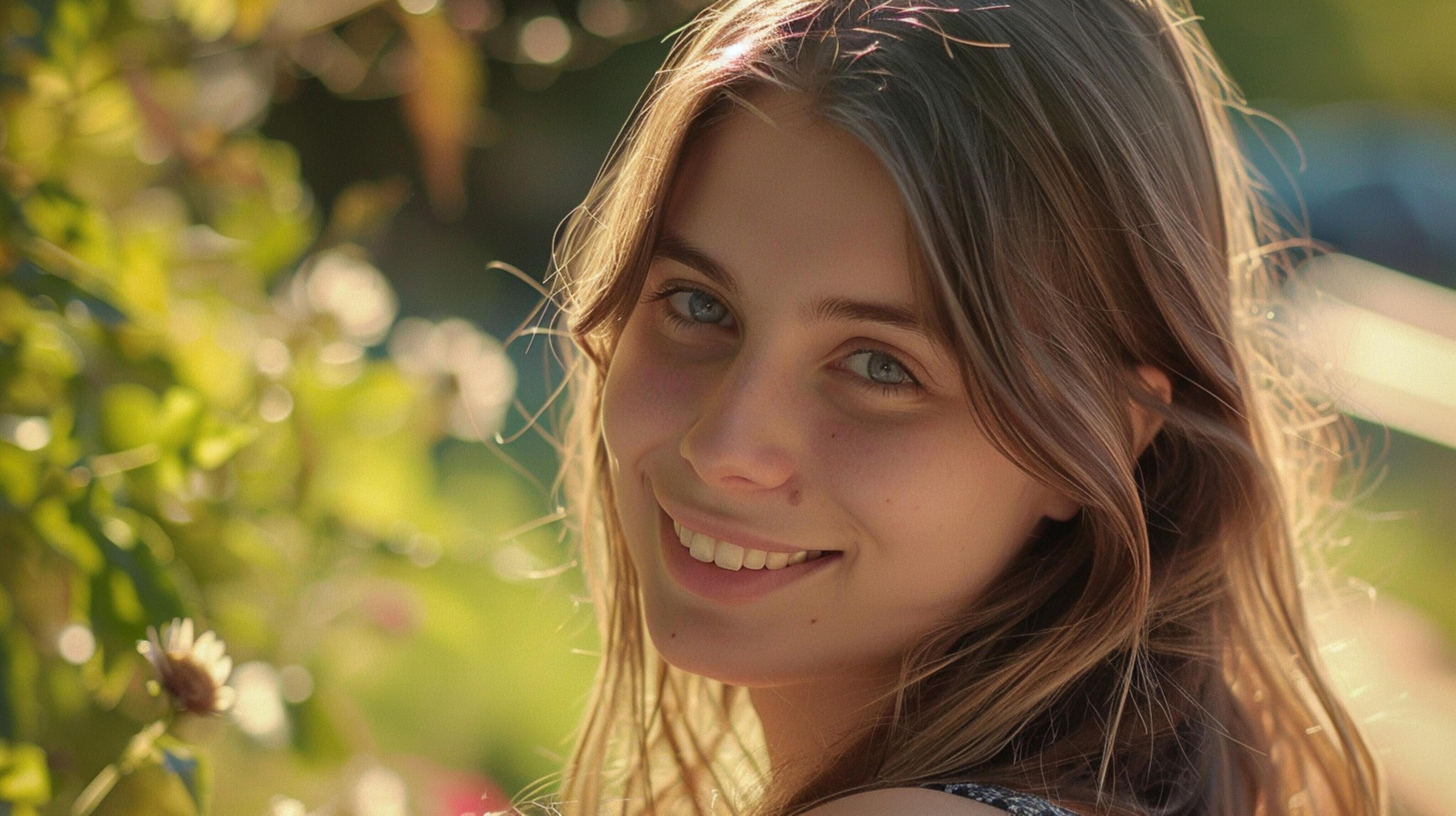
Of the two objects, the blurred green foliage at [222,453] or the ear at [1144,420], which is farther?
the ear at [1144,420]

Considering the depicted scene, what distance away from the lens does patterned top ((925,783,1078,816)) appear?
94 cm

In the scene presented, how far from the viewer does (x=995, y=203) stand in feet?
3.14

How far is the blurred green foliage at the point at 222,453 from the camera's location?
76 cm

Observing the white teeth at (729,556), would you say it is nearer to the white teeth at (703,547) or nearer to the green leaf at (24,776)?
the white teeth at (703,547)

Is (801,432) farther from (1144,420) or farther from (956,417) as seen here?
(1144,420)

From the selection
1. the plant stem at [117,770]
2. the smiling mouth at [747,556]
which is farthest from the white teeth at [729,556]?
the plant stem at [117,770]

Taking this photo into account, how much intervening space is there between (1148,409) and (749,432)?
0.32 metres

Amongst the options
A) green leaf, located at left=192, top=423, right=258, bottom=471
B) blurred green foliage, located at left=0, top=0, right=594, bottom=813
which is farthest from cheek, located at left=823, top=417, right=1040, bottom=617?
green leaf, located at left=192, top=423, right=258, bottom=471

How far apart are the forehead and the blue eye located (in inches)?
2.4

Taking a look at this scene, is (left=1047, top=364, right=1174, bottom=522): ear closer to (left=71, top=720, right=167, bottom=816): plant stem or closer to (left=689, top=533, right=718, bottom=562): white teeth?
(left=689, top=533, right=718, bottom=562): white teeth

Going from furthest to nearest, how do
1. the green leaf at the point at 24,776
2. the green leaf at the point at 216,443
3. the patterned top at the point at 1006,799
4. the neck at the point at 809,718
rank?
the neck at the point at 809,718
the patterned top at the point at 1006,799
the green leaf at the point at 216,443
the green leaf at the point at 24,776

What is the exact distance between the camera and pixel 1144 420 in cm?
110

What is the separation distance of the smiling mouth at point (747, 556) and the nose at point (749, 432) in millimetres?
69

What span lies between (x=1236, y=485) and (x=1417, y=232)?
378 cm
